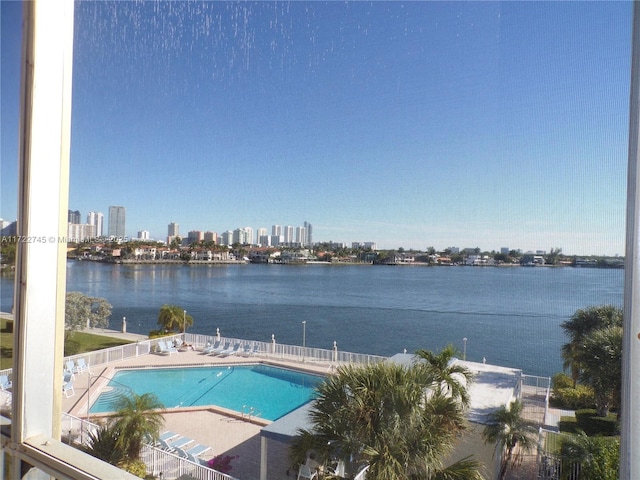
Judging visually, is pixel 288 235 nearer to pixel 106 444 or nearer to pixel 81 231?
pixel 81 231

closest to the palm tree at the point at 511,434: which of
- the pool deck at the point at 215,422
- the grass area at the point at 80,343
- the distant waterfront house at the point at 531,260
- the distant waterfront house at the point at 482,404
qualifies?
the distant waterfront house at the point at 482,404

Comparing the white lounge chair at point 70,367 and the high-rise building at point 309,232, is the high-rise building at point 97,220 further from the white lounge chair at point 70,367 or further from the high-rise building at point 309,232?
the high-rise building at point 309,232

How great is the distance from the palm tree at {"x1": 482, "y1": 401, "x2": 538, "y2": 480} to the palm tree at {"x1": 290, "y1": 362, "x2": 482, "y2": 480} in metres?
0.16

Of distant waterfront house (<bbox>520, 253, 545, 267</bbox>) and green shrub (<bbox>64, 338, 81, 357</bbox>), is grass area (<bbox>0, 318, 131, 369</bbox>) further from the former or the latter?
distant waterfront house (<bbox>520, 253, 545, 267</bbox>)

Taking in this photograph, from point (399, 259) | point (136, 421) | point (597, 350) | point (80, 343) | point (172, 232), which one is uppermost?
point (172, 232)

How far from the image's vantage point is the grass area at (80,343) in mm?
1107

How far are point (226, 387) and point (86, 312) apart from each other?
1.68 metres

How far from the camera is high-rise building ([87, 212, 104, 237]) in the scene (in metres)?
2.57

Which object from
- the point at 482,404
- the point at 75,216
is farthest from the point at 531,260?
the point at 75,216

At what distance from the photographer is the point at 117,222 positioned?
2812 mm

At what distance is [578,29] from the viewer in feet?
3.23

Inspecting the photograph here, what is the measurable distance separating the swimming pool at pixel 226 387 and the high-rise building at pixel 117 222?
103cm

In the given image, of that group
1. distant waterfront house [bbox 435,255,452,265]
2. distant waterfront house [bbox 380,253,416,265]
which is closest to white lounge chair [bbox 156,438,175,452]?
distant waterfront house [bbox 380,253,416,265]

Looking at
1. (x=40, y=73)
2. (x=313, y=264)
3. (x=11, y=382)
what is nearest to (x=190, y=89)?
(x=313, y=264)
